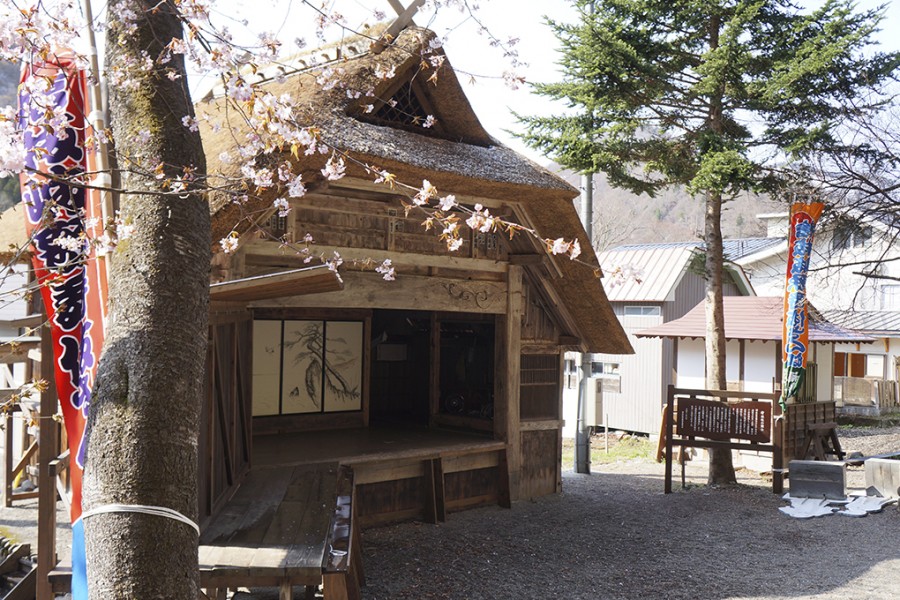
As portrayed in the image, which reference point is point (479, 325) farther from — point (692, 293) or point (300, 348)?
point (692, 293)

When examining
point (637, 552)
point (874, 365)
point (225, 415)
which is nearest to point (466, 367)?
point (637, 552)

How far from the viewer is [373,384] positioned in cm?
1342

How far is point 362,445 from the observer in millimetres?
10016

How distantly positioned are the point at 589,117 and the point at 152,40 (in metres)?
10.4

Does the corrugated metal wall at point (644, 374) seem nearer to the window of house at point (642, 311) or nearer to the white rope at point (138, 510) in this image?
the window of house at point (642, 311)

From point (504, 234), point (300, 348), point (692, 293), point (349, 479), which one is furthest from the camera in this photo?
point (692, 293)

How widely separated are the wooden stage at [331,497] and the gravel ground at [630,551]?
363mm

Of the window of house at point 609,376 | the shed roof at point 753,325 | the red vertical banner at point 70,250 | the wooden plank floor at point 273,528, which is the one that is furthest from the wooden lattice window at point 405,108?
the window of house at point 609,376

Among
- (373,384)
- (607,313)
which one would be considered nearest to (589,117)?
(607,313)

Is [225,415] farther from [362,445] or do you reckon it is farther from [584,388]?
[584,388]

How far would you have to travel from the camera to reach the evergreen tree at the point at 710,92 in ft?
37.2

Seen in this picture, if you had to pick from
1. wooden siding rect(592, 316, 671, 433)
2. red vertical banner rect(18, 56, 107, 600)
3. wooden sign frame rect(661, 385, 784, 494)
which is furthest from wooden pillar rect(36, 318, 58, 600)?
wooden siding rect(592, 316, 671, 433)

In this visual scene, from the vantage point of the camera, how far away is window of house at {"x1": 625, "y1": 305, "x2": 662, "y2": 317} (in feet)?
71.8

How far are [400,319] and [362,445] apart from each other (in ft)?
11.9
